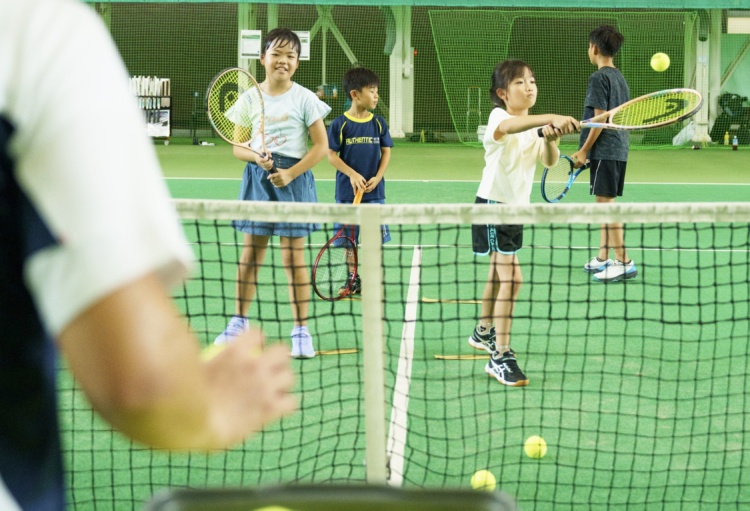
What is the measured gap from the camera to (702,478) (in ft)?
10.8

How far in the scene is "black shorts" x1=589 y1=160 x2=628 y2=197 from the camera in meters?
6.52

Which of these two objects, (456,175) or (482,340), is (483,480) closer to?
(482,340)

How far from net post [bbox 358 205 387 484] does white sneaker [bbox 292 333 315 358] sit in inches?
69.4

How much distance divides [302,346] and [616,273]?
2.63 metres

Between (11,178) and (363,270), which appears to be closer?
(11,178)

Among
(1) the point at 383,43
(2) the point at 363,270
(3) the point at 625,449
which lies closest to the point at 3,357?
(2) the point at 363,270

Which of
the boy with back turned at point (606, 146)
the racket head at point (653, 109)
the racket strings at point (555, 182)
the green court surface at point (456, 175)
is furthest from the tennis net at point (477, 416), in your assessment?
the green court surface at point (456, 175)

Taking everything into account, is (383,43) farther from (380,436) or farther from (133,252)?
(133,252)

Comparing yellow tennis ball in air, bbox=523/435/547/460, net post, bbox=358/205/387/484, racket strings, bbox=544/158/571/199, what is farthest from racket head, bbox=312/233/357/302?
net post, bbox=358/205/387/484

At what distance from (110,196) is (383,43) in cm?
2278

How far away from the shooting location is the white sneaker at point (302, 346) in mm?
4594

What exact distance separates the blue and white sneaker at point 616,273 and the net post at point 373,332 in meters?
3.77

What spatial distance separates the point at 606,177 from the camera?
6.52 meters

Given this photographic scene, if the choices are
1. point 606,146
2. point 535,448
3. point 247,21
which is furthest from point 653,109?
point 247,21
